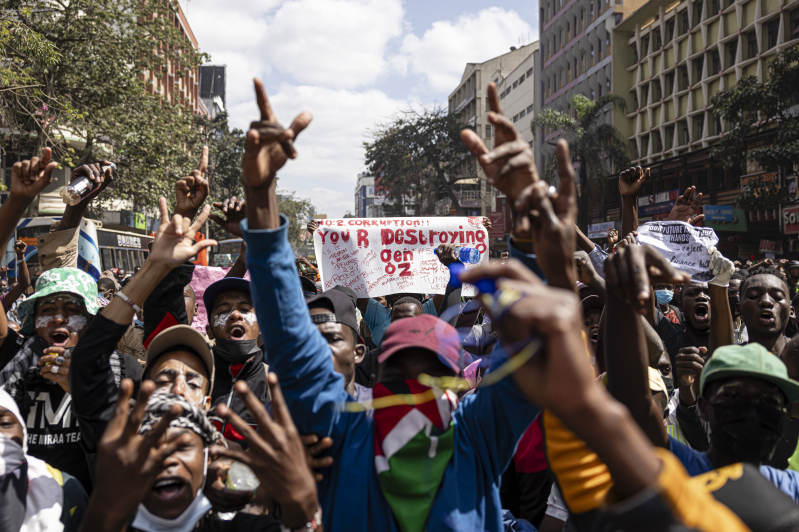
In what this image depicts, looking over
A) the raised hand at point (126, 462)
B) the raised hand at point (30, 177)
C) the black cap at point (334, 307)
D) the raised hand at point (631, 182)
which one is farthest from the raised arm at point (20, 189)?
the raised hand at point (631, 182)

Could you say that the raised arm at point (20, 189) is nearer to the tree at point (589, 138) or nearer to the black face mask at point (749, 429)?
the black face mask at point (749, 429)

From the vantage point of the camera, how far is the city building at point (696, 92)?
2566 centimetres

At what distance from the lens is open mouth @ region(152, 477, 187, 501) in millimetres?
1969

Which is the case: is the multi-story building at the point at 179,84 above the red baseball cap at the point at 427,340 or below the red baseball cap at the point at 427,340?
above

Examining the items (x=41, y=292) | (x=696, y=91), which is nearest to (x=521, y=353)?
(x=41, y=292)

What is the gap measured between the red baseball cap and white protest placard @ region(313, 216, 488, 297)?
175 inches

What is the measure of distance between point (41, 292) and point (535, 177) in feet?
8.23

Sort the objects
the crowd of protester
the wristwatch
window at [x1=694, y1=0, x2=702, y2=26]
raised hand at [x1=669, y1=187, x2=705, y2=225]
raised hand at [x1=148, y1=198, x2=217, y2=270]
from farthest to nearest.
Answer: window at [x1=694, y1=0, x2=702, y2=26] → raised hand at [x1=669, y1=187, x2=705, y2=225] → raised hand at [x1=148, y1=198, x2=217, y2=270] → the wristwatch → the crowd of protester

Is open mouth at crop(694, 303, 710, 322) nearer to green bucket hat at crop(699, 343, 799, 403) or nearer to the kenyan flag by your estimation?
green bucket hat at crop(699, 343, 799, 403)

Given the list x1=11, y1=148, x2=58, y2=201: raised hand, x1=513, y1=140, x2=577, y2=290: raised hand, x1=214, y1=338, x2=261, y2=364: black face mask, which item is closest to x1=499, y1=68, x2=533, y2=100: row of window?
x1=214, y1=338, x2=261, y2=364: black face mask

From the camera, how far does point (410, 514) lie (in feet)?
5.92

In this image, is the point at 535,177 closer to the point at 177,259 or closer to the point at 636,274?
the point at 636,274

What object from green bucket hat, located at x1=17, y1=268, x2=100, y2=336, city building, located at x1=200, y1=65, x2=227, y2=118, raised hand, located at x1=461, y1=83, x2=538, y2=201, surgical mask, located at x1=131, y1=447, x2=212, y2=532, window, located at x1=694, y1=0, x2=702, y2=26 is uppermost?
city building, located at x1=200, y1=65, x2=227, y2=118

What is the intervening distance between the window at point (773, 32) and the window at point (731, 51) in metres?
2.49
